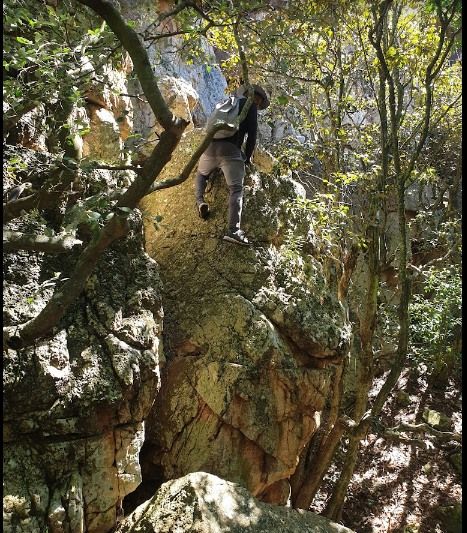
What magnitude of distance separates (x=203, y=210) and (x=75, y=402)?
11.1ft

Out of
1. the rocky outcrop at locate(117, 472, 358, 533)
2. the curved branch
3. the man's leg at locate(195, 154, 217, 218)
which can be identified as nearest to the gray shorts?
the man's leg at locate(195, 154, 217, 218)

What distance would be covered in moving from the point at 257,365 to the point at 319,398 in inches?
44.4

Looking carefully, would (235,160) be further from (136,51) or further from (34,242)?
(34,242)

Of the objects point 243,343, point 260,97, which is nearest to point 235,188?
point 260,97

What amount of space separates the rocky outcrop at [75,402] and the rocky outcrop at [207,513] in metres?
0.45

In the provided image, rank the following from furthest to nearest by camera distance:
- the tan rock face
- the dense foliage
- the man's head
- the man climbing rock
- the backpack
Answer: the man climbing rock < the man's head < the backpack < the tan rock face < the dense foliage

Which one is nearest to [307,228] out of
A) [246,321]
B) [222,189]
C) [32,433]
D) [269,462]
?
[222,189]

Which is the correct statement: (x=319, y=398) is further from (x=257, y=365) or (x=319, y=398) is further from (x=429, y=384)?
(x=429, y=384)

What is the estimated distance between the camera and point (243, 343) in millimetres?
5844

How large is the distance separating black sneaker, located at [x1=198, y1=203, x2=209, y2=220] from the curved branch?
3.34 m

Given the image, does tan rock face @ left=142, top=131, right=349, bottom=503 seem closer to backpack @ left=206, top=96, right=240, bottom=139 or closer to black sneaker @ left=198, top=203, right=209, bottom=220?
black sneaker @ left=198, top=203, right=209, bottom=220

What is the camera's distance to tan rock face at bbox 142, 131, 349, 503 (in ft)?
18.4

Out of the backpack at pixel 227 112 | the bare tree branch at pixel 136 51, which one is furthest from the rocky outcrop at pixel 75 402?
the backpack at pixel 227 112

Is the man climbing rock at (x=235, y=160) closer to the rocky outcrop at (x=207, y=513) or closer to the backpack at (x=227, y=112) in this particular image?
the backpack at (x=227, y=112)
